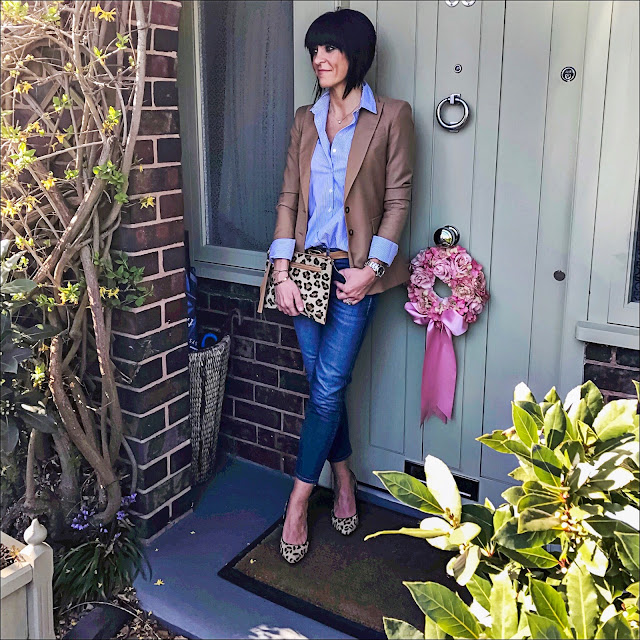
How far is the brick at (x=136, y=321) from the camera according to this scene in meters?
2.38

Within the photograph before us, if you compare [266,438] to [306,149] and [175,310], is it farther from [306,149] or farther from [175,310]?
[306,149]

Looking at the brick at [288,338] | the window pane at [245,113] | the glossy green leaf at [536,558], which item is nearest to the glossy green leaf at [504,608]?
the glossy green leaf at [536,558]

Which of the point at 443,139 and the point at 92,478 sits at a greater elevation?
the point at 443,139

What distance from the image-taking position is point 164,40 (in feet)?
7.69

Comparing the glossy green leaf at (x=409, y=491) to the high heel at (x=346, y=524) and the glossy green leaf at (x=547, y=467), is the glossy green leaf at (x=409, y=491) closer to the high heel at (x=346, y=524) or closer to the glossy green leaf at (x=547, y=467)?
the glossy green leaf at (x=547, y=467)

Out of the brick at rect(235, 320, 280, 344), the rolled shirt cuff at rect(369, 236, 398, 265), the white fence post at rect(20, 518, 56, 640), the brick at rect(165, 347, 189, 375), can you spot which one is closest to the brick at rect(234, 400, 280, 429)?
the brick at rect(235, 320, 280, 344)

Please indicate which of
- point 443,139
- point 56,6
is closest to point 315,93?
point 443,139

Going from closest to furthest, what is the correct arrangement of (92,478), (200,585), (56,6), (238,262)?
(56,6), (200,585), (92,478), (238,262)

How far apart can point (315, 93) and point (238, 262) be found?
30.1 inches

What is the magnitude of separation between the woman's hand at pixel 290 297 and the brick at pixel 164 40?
33.6 inches

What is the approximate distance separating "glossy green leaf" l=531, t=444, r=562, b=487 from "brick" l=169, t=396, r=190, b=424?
1.37 m

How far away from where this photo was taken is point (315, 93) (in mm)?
2572

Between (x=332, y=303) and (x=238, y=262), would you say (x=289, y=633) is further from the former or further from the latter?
(x=238, y=262)

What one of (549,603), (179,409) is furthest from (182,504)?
(549,603)
